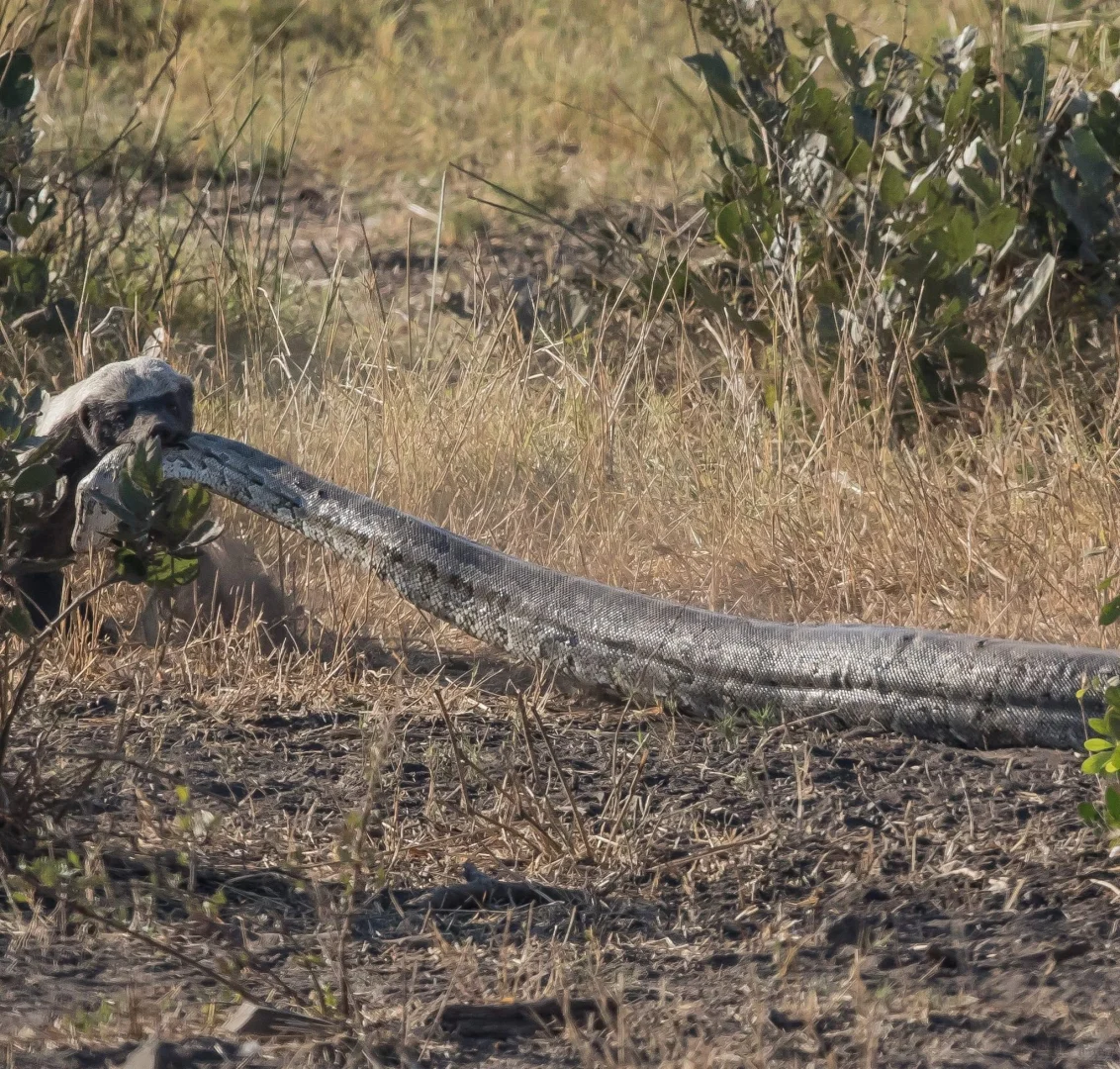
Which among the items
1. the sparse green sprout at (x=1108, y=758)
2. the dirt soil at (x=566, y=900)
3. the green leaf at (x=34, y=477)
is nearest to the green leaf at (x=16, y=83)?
the dirt soil at (x=566, y=900)

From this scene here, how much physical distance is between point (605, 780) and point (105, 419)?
4.92 feet

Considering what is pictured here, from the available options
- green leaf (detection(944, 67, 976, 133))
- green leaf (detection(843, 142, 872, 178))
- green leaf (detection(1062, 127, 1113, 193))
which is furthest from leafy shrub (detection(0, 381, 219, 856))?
green leaf (detection(1062, 127, 1113, 193))

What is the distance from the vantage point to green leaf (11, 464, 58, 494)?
295 cm

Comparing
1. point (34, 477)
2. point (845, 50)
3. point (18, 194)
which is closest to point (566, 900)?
point (34, 477)

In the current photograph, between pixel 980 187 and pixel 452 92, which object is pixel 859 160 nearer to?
pixel 980 187

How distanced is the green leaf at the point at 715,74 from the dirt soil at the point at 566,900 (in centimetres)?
265

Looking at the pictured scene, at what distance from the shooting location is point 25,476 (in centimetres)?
295

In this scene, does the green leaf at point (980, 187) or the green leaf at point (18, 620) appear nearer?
the green leaf at point (18, 620)

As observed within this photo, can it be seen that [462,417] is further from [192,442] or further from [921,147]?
[921,147]

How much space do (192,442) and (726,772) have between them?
1.60 meters

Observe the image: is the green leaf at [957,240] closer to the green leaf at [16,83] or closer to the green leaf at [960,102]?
the green leaf at [960,102]

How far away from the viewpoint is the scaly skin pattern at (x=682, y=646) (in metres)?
3.61

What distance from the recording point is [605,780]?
134 inches

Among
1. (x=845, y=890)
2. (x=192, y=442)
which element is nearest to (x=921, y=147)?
(x=192, y=442)
